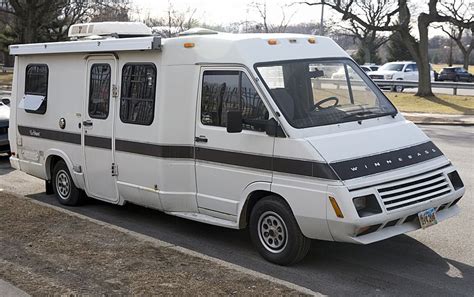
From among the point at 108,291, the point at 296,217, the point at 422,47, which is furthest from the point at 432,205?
the point at 422,47

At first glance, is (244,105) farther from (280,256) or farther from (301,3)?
(301,3)

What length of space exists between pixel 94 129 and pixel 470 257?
475 centimetres

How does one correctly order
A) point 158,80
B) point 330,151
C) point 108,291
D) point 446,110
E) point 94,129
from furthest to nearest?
point 446,110 → point 94,129 → point 158,80 → point 330,151 → point 108,291

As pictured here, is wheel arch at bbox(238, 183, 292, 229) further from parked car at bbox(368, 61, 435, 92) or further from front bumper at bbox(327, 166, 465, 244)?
parked car at bbox(368, 61, 435, 92)

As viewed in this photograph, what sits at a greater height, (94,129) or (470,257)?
(94,129)

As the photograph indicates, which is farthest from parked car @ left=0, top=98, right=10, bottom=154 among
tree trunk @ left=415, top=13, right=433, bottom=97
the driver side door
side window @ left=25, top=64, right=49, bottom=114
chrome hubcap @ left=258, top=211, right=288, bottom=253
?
tree trunk @ left=415, top=13, right=433, bottom=97

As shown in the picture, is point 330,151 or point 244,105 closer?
point 330,151

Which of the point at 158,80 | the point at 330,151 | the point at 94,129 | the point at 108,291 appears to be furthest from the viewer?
the point at 94,129

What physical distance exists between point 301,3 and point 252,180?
901 inches

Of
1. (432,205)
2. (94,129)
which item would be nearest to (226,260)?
(432,205)

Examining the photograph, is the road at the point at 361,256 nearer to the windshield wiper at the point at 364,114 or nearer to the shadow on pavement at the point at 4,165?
the windshield wiper at the point at 364,114

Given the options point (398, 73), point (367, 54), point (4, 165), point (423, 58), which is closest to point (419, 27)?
point (423, 58)

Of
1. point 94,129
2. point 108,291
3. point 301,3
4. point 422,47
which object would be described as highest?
point 301,3

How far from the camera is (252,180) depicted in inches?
239
